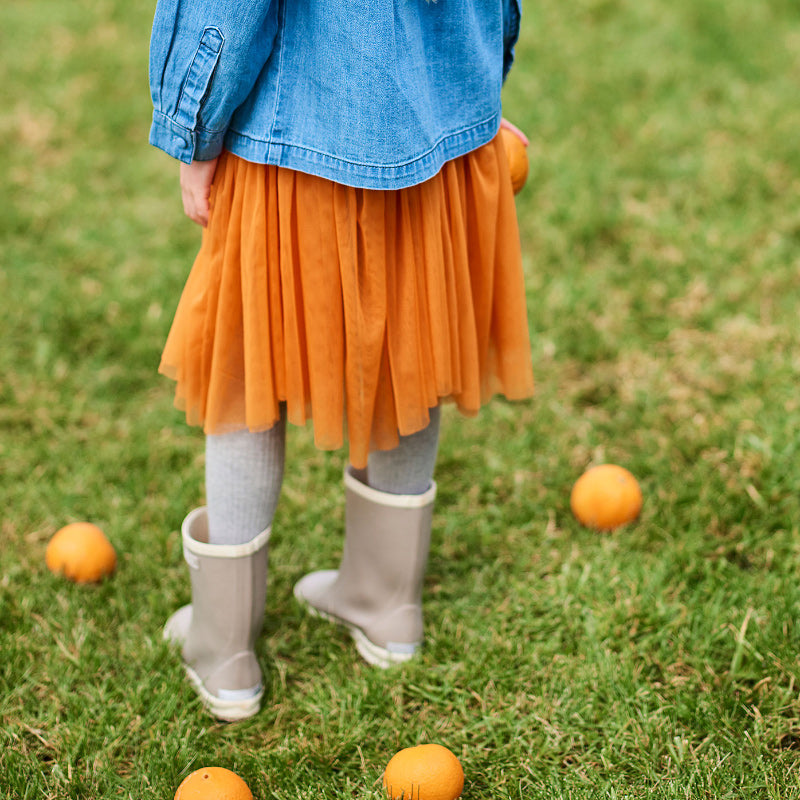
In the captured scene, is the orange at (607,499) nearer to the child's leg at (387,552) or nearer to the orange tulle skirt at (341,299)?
the child's leg at (387,552)

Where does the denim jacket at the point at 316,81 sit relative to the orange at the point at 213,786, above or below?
above

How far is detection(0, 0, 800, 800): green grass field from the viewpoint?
6.74 ft

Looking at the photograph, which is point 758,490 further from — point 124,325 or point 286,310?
point 124,325

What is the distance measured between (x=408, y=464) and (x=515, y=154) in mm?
696

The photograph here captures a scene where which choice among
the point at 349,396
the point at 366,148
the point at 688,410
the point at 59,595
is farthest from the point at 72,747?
the point at 688,410

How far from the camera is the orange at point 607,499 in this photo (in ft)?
8.54

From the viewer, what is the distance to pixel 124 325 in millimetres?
3439

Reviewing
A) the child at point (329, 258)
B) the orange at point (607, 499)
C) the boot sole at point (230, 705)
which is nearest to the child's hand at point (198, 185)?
the child at point (329, 258)

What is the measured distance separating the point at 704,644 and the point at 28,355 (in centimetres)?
238

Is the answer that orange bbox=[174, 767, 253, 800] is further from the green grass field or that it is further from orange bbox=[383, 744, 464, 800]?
orange bbox=[383, 744, 464, 800]

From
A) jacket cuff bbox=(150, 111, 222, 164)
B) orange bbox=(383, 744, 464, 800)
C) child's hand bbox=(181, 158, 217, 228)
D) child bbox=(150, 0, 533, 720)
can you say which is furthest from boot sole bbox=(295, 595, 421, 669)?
jacket cuff bbox=(150, 111, 222, 164)

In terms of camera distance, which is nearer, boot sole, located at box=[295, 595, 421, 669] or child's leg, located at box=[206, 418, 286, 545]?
child's leg, located at box=[206, 418, 286, 545]

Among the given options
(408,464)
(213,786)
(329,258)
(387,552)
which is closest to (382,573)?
(387,552)

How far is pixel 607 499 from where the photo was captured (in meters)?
2.60
